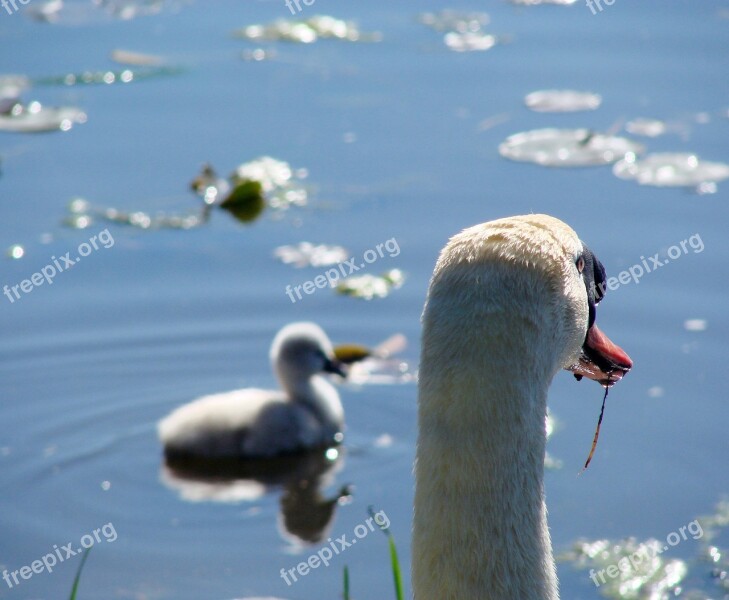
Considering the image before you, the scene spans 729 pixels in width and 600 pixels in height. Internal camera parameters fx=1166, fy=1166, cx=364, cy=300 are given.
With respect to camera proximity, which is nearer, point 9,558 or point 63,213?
point 9,558

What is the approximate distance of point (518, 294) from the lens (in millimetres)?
2520

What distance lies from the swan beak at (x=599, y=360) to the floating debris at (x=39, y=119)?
291 inches

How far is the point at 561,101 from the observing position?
9.45m

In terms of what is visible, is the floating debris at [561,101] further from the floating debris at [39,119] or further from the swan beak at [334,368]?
the floating debris at [39,119]

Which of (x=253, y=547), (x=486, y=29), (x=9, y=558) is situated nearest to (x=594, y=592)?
(x=253, y=547)

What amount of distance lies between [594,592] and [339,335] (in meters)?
2.81

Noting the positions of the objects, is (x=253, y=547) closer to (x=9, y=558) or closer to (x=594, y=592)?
(x=9, y=558)

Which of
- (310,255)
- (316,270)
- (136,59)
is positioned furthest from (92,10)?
(316,270)

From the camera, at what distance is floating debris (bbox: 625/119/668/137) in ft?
30.0

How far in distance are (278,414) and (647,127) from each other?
4120mm

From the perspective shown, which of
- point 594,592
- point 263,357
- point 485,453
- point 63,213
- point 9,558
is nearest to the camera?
point 485,453

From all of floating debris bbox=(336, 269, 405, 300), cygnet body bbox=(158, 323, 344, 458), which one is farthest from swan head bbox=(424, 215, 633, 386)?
floating debris bbox=(336, 269, 405, 300)

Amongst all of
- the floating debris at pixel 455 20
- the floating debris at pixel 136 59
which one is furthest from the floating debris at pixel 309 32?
the floating debris at pixel 136 59

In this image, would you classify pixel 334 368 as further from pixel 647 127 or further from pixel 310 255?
pixel 647 127
